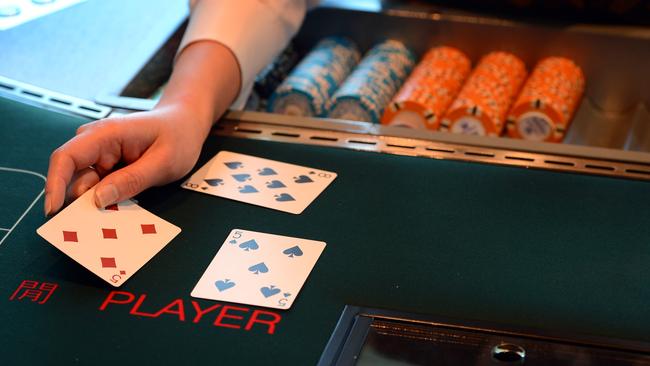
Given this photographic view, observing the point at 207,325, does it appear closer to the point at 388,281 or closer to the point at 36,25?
the point at 388,281

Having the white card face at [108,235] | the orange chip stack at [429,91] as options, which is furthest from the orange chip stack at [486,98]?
the white card face at [108,235]

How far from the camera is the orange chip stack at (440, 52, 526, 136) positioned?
2105 millimetres

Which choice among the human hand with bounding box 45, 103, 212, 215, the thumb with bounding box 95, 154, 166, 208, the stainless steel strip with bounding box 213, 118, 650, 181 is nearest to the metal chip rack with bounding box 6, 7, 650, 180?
the stainless steel strip with bounding box 213, 118, 650, 181

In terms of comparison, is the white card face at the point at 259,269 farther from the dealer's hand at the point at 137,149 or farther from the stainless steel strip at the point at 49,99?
the stainless steel strip at the point at 49,99

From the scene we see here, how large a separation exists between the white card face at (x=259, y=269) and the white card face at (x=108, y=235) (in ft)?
0.42

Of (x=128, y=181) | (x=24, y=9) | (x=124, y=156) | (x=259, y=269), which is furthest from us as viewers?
(x=24, y=9)

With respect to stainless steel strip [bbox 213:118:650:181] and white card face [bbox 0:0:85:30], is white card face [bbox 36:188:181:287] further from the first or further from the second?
white card face [bbox 0:0:85:30]

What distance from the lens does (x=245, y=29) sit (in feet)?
6.93

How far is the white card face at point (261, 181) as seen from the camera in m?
1.67

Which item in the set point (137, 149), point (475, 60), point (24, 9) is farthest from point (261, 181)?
point (24, 9)

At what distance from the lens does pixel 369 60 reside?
7.79ft

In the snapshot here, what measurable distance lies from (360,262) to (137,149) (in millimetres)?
526

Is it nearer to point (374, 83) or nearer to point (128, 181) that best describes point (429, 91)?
point (374, 83)

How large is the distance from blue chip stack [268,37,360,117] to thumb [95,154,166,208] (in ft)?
2.04
